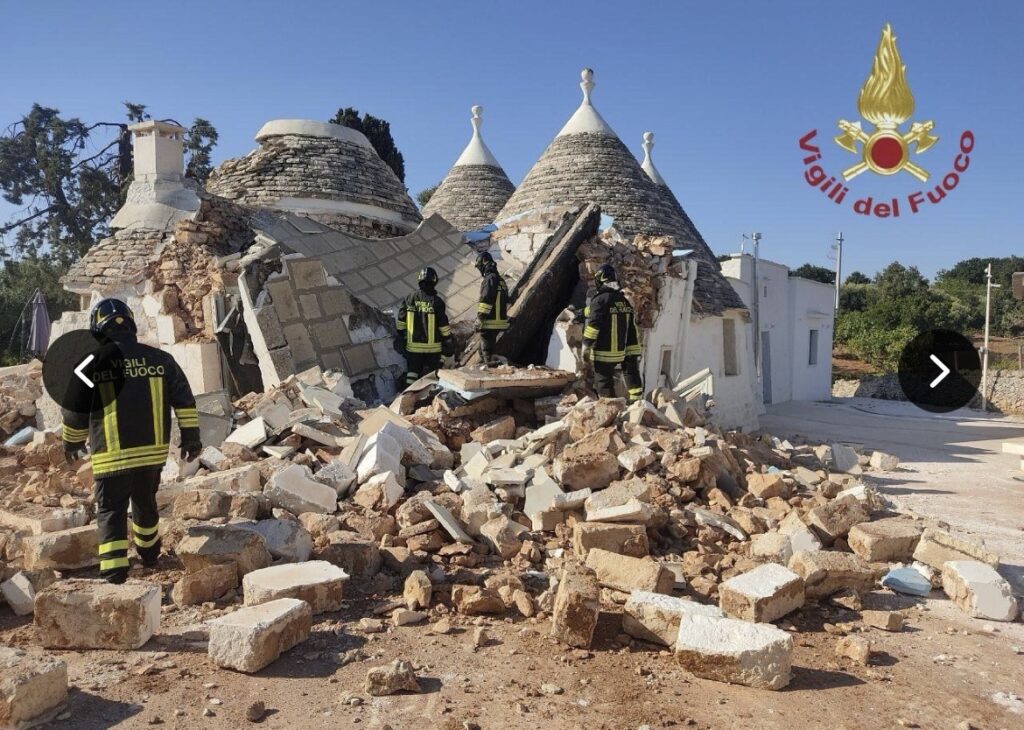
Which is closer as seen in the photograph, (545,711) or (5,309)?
(545,711)

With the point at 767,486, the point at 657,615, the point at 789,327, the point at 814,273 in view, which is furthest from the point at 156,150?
the point at 814,273

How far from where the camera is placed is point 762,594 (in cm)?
381

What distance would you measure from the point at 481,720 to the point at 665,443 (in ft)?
11.4

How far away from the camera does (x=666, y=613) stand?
11.7ft

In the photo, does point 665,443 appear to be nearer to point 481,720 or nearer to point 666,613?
point 666,613

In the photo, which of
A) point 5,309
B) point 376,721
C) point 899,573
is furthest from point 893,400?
point 5,309

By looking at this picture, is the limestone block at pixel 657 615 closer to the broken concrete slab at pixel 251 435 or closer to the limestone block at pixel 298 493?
the limestone block at pixel 298 493

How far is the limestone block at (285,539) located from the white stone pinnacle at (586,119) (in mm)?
11765

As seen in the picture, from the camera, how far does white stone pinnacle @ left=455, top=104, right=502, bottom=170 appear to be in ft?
64.6

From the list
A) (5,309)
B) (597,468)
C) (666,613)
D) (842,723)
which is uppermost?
(5,309)

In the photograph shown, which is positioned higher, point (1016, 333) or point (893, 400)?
point (1016, 333)

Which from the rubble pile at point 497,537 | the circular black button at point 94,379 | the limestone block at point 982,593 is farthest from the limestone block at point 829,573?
the circular black button at point 94,379

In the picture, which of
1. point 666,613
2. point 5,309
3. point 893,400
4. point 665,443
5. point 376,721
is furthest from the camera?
point 5,309

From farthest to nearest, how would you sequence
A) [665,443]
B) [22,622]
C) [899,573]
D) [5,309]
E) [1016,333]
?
1. [1016,333]
2. [5,309]
3. [665,443]
4. [899,573]
5. [22,622]
